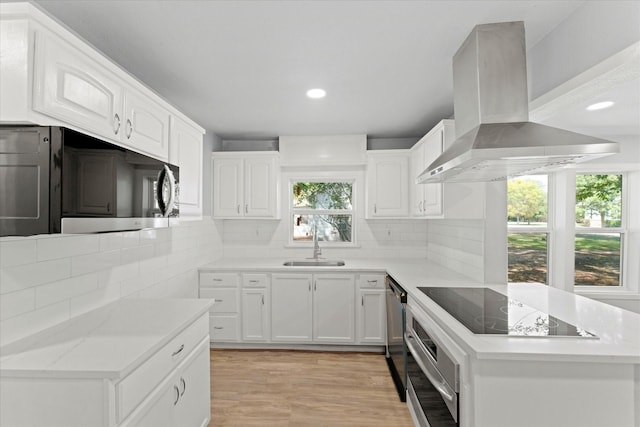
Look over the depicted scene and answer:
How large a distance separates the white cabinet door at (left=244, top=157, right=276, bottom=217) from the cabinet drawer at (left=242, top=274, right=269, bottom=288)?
0.76 metres

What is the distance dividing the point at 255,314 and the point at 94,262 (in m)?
1.79

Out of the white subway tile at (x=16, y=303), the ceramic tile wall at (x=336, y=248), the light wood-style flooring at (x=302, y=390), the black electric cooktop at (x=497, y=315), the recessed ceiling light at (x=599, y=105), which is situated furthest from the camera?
the ceramic tile wall at (x=336, y=248)

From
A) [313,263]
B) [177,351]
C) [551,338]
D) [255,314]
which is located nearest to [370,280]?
[313,263]

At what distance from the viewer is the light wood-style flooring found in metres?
2.34

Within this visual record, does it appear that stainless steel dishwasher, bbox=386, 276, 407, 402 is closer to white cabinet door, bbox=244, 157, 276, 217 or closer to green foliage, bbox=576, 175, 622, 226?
white cabinet door, bbox=244, 157, 276, 217

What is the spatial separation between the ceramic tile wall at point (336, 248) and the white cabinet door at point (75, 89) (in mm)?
2543

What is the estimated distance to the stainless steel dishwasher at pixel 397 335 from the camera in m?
2.52

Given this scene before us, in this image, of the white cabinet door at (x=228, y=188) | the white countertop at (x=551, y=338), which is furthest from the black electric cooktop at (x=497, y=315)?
the white cabinet door at (x=228, y=188)

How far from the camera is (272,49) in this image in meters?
1.93

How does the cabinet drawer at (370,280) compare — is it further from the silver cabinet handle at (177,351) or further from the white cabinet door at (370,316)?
the silver cabinet handle at (177,351)

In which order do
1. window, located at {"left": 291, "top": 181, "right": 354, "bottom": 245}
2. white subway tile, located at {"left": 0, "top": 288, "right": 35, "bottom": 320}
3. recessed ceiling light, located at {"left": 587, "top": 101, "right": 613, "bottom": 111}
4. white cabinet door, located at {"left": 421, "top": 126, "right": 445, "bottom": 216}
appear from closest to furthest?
white subway tile, located at {"left": 0, "top": 288, "right": 35, "bottom": 320}
recessed ceiling light, located at {"left": 587, "top": 101, "right": 613, "bottom": 111}
white cabinet door, located at {"left": 421, "top": 126, "right": 445, "bottom": 216}
window, located at {"left": 291, "top": 181, "right": 354, "bottom": 245}

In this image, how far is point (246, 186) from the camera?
3.86 m

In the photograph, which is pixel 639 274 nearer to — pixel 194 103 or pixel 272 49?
pixel 272 49

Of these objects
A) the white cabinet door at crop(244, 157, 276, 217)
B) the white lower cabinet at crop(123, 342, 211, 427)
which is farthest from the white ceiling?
the white lower cabinet at crop(123, 342, 211, 427)
